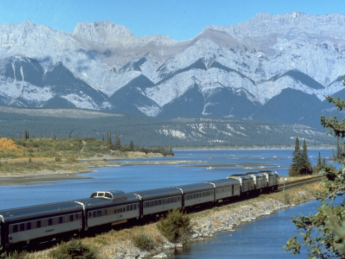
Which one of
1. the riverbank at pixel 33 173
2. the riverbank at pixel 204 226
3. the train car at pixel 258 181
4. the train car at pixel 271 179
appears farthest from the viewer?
the riverbank at pixel 33 173

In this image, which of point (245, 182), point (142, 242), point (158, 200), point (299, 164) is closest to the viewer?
point (142, 242)

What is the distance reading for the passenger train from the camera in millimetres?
35469

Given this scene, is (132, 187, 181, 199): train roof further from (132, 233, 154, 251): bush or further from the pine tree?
the pine tree

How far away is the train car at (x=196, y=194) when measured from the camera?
5919 centimetres

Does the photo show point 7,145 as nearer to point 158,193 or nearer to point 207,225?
point 207,225

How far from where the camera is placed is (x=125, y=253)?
41.8 metres

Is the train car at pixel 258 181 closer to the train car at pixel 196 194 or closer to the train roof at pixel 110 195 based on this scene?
the train car at pixel 196 194

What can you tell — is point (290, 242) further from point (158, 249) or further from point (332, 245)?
point (158, 249)

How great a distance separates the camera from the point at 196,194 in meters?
62.4

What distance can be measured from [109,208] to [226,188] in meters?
29.4

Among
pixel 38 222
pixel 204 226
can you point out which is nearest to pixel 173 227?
pixel 204 226

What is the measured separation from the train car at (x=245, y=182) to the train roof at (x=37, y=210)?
127 ft

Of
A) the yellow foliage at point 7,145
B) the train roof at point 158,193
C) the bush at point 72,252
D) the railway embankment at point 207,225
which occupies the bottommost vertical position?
the railway embankment at point 207,225

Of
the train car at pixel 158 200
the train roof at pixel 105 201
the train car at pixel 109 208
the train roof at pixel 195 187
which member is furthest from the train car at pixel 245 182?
the train roof at pixel 105 201
